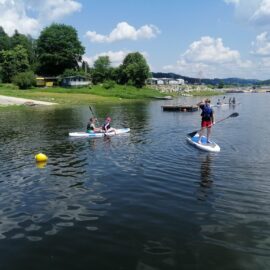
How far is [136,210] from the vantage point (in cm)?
1409

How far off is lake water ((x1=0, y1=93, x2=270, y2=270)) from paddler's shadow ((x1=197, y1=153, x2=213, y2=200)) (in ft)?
0.15

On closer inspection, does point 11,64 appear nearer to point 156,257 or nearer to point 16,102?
point 16,102

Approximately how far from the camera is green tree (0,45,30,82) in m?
134

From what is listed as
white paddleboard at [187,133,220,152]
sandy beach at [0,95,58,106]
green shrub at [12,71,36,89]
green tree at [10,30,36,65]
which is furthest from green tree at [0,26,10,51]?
white paddleboard at [187,133,220,152]

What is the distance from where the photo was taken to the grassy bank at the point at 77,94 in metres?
99.9

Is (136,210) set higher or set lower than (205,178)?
lower

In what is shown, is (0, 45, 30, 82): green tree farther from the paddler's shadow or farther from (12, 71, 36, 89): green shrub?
the paddler's shadow

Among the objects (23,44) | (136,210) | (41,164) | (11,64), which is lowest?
(41,164)

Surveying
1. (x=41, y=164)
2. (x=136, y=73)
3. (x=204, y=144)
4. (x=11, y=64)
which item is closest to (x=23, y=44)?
(x=11, y=64)

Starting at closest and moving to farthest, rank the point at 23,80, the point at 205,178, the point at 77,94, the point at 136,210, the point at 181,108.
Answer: the point at 136,210 < the point at 205,178 < the point at 181,108 < the point at 77,94 < the point at 23,80

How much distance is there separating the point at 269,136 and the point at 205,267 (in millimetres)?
26974

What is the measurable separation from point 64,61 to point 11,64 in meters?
21.4

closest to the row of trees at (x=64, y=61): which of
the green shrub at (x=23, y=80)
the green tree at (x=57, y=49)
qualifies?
the green tree at (x=57, y=49)

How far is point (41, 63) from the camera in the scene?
494 ft
